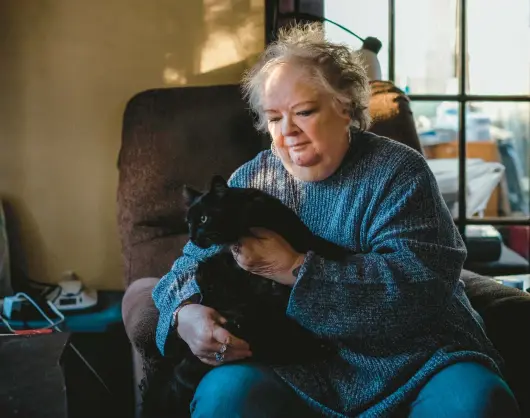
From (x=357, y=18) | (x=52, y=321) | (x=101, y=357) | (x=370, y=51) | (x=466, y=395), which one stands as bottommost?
(x=101, y=357)

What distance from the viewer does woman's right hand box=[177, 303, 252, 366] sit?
129 centimetres

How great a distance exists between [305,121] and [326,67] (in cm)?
12

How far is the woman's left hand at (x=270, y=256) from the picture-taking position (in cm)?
132

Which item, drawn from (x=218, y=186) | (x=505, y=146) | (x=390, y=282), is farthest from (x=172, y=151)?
(x=505, y=146)

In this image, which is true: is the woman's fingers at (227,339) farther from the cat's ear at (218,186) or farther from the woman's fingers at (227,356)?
the cat's ear at (218,186)

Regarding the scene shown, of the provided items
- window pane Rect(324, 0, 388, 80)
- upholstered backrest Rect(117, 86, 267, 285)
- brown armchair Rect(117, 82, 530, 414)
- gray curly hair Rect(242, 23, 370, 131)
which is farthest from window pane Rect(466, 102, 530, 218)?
gray curly hair Rect(242, 23, 370, 131)

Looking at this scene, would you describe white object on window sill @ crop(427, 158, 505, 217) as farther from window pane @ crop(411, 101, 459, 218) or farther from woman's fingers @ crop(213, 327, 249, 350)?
woman's fingers @ crop(213, 327, 249, 350)

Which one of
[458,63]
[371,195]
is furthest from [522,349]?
[458,63]

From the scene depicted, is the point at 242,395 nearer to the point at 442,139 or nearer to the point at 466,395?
the point at 466,395

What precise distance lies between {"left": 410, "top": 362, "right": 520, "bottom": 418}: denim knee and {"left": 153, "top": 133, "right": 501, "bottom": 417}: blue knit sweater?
0.10 feet

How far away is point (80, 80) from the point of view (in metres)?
2.20

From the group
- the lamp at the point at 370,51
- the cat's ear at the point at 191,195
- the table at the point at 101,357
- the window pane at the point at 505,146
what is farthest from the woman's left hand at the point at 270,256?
the window pane at the point at 505,146

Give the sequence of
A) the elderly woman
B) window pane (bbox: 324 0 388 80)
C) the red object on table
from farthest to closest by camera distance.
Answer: the red object on table, window pane (bbox: 324 0 388 80), the elderly woman

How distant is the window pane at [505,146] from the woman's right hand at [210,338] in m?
1.61
